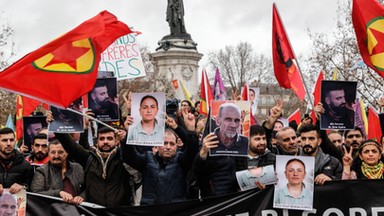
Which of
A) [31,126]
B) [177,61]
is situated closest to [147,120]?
[31,126]

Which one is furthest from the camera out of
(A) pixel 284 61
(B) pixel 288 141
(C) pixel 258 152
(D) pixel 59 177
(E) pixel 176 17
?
(E) pixel 176 17

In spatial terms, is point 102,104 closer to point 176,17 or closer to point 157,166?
point 157,166

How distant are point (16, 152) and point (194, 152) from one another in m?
2.11

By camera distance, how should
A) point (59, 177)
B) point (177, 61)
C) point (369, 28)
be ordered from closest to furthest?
point (59, 177) < point (369, 28) < point (177, 61)

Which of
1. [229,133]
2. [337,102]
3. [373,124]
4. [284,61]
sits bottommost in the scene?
[229,133]

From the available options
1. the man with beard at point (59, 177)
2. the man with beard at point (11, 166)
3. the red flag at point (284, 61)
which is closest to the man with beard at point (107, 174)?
the man with beard at point (59, 177)

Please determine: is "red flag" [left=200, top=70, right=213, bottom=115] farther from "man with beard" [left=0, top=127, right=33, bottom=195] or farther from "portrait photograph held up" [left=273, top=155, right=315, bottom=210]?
"portrait photograph held up" [left=273, top=155, right=315, bottom=210]

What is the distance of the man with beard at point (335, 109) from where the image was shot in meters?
8.99

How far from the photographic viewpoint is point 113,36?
8961 millimetres

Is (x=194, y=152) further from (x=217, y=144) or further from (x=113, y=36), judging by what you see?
(x=113, y=36)

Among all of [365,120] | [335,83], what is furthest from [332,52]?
[335,83]

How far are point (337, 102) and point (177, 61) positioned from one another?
31622 millimetres

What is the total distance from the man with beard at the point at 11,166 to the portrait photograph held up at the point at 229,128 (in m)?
2.32

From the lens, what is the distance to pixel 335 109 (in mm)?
9016
